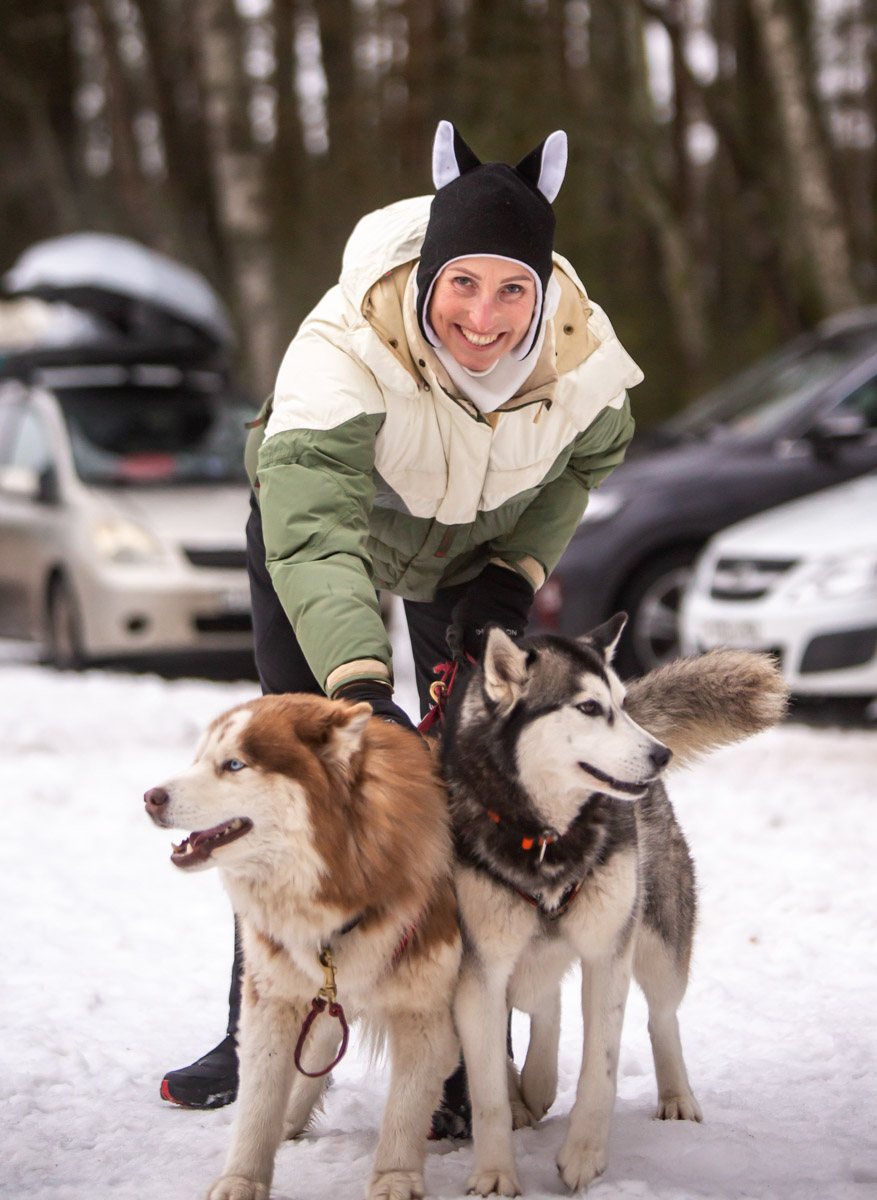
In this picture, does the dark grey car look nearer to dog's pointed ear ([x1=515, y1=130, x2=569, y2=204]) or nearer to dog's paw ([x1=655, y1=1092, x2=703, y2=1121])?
dog's paw ([x1=655, y1=1092, x2=703, y2=1121])

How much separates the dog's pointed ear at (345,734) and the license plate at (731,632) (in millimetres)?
4742

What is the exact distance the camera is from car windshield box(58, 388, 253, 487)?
31.2 feet

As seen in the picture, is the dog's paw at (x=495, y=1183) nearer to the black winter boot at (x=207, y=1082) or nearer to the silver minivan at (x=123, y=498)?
the black winter boot at (x=207, y=1082)

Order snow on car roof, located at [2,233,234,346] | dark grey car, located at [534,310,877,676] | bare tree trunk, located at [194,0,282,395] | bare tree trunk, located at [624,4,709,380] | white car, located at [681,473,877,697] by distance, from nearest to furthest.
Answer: white car, located at [681,473,877,697]
dark grey car, located at [534,310,877,676]
snow on car roof, located at [2,233,234,346]
bare tree trunk, located at [194,0,282,395]
bare tree trunk, located at [624,4,709,380]

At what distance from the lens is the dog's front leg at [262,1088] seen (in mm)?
2764

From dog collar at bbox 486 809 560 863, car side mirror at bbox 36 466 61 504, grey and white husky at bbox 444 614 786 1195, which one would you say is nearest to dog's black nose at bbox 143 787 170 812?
grey and white husky at bbox 444 614 786 1195

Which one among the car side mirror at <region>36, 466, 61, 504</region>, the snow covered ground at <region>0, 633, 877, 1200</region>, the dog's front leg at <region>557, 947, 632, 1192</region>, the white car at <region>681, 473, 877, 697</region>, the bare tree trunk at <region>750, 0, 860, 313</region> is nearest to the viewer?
the dog's front leg at <region>557, 947, 632, 1192</region>

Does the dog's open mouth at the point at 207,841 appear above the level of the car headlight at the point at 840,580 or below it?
above

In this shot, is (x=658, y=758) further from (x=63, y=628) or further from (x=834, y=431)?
(x=63, y=628)

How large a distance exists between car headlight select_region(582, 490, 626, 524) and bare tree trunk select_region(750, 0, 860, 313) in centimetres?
482

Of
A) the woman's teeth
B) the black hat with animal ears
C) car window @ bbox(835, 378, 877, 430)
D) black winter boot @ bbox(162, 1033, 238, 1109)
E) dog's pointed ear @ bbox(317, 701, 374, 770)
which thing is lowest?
black winter boot @ bbox(162, 1033, 238, 1109)

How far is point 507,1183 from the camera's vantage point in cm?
277

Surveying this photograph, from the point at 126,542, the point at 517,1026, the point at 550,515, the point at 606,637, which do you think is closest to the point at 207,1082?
the point at 517,1026

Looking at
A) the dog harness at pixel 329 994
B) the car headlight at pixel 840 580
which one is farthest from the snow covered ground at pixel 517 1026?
the car headlight at pixel 840 580
